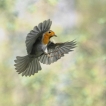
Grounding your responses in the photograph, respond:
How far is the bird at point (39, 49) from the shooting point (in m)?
0.64

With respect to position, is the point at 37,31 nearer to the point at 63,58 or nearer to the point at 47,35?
the point at 47,35

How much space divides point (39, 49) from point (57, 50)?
6 cm

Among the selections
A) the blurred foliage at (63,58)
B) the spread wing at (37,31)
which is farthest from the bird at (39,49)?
the blurred foliage at (63,58)

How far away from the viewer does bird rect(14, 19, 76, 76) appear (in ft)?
2.09

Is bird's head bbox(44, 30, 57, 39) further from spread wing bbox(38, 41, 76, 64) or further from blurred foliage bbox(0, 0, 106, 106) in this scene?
blurred foliage bbox(0, 0, 106, 106)

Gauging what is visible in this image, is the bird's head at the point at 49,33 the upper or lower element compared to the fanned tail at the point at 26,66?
lower

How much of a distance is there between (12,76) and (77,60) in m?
0.40

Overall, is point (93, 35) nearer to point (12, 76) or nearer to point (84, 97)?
point (84, 97)

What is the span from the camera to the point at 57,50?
2.35 ft

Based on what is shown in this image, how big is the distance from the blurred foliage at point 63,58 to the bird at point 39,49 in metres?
0.91

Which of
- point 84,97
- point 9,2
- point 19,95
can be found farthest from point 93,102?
point 9,2

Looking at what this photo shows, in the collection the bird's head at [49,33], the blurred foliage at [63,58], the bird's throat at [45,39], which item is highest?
the blurred foliage at [63,58]

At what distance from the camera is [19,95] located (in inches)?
66.3

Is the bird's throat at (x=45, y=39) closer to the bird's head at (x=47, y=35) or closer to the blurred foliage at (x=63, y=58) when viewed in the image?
the bird's head at (x=47, y=35)
